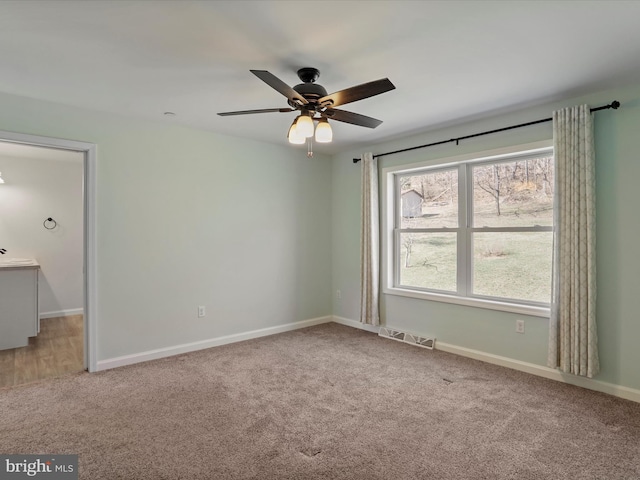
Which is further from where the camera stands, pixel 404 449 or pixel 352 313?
pixel 352 313

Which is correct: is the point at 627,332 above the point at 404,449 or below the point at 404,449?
above

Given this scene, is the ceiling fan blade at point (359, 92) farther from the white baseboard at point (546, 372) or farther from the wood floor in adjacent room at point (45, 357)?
the wood floor in adjacent room at point (45, 357)

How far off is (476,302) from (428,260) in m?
0.81

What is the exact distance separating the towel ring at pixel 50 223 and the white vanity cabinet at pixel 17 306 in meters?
1.70

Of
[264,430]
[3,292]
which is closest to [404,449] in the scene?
[264,430]

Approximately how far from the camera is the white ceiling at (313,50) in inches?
76.9

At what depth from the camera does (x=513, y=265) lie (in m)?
3.74

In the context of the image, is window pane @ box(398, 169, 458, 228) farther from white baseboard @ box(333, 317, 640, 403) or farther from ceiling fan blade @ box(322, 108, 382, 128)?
ceiling fan blade @ box(322, 108, 382, 128)

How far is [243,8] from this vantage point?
1.93m

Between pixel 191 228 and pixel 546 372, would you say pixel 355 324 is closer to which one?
pixel 546 372

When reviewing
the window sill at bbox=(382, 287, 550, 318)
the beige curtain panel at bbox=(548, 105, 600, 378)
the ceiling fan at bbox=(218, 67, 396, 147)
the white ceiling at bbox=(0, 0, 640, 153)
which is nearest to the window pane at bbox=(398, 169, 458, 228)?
the window sill at bbox=(382, 287, 550, 318)

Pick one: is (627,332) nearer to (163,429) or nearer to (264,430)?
(264,430)

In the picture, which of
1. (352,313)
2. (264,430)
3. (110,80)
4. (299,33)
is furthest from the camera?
(352,313)

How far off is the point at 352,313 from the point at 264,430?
2890 mm
